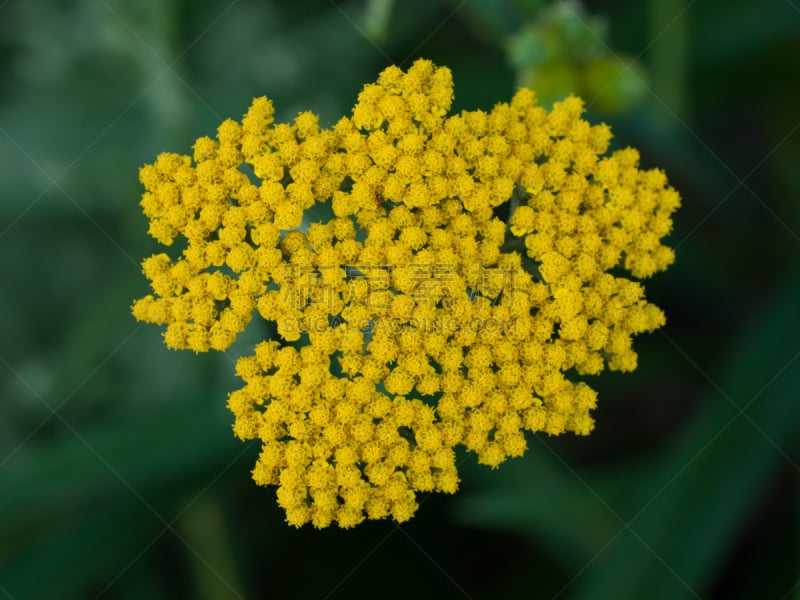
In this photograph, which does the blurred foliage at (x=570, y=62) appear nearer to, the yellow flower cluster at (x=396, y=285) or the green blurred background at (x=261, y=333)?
the green blurred background at (x=261, y=333)

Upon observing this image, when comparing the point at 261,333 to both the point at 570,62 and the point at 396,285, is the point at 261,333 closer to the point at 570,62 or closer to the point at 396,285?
the point at 396,285

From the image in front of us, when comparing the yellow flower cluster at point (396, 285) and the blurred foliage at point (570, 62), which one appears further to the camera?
the blurred foliage at point (570, 62)

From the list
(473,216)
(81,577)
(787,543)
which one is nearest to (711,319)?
(787,543)

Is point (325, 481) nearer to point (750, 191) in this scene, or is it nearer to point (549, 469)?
point (549, 469)

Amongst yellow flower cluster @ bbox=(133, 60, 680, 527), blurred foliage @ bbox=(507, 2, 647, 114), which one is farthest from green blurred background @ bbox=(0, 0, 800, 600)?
yellow flower cluster @ bbox=(133, 60, 680, 527)

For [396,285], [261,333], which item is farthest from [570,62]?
[261,333]

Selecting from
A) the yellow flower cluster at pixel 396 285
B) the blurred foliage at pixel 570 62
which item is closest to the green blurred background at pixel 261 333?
the blurred foliage at pixel 570 62

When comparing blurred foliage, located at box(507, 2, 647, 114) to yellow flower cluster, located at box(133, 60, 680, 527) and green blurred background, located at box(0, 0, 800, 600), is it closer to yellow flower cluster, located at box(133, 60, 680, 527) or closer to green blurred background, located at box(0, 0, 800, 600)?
green blurred background, located at box(0, 0, 800, 600)
